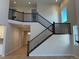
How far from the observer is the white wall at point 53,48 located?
8594 mm

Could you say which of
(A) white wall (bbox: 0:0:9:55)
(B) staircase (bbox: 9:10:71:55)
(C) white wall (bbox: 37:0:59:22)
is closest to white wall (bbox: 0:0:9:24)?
(A) white wall (bbox: 0:0:9:55)

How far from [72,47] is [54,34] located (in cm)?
161

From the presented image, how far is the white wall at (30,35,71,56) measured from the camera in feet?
28.2

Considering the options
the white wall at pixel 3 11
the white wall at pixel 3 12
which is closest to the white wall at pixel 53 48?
the white wall at pixel 3 12

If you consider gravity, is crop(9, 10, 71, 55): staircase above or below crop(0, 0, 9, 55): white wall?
below

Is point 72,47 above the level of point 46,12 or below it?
below

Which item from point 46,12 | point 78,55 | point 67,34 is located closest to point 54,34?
point 67,34

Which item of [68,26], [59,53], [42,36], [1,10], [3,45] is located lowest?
[59,53]

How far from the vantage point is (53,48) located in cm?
861

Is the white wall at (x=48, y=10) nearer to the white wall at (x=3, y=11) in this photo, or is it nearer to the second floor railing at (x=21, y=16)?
the second floor railing at (x=21, y=16)

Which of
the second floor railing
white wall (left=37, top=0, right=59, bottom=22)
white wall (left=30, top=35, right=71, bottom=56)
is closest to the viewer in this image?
white wall (left=30, top=35, right=71, bottom=56)

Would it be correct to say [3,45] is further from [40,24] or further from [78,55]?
[78,55]

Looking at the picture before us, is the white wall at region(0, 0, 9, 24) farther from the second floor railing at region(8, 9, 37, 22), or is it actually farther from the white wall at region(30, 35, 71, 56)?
the white wall at region(30, 35, 71, 56)

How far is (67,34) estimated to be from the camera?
8727 millimetres
